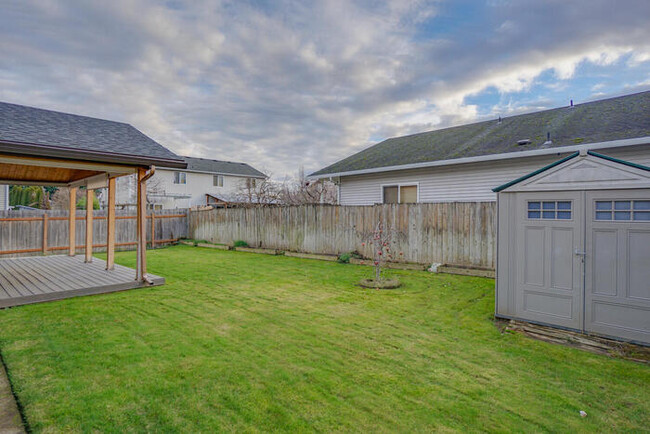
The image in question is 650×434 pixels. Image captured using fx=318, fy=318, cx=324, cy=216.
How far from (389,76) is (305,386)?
11.4 meters

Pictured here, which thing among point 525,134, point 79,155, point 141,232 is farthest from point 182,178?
point 525,134

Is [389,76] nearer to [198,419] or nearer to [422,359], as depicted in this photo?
[422,359]

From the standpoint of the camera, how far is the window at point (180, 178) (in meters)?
25.8

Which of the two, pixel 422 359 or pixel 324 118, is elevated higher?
pixel 324 118

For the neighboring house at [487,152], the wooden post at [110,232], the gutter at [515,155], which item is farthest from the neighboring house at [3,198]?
the gutter at [515,155]

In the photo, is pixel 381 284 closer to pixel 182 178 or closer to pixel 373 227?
pixel 373 227

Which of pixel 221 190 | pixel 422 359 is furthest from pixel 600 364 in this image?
pixel 221 190

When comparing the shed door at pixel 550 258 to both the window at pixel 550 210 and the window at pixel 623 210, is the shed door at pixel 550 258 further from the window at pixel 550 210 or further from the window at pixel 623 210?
the window at pixel 623 210

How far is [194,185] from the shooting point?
26609mm

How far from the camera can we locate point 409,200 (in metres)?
11.2

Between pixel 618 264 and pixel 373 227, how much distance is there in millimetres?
6096

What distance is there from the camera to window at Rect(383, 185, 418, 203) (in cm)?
1112

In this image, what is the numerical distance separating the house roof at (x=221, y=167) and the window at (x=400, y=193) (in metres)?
19.3

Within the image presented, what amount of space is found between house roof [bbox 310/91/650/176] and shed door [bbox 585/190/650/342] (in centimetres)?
516
